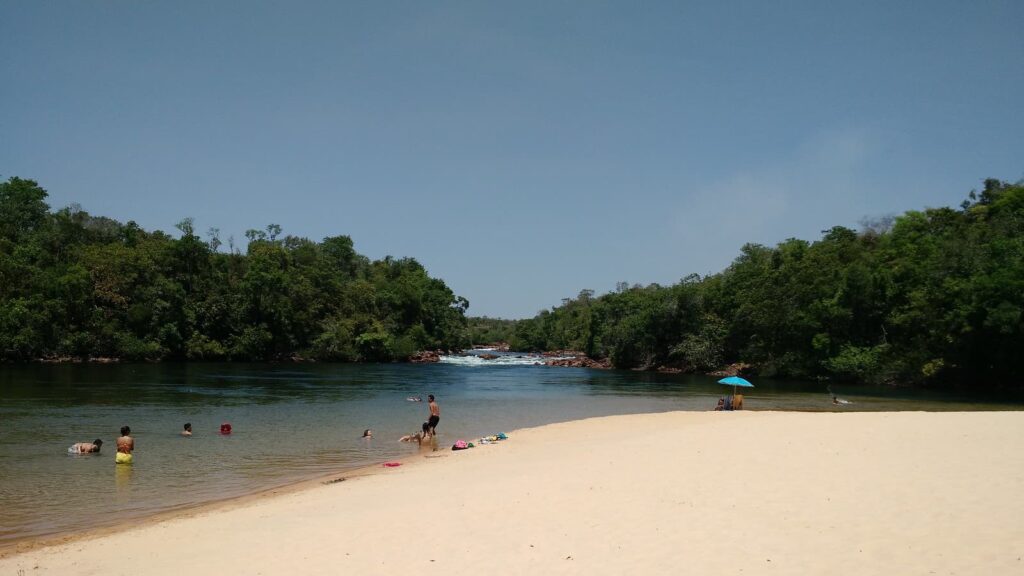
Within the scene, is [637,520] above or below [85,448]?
above

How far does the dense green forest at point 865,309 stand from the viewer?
141ft

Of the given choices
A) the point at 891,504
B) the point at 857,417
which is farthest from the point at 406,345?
the point at 891,504

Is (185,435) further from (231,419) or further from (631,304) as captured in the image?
(631,304)

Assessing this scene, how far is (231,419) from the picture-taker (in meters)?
28.1

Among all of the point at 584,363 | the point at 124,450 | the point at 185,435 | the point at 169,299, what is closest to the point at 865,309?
the point at 584,363

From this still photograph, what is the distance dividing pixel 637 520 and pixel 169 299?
8420 centimetres

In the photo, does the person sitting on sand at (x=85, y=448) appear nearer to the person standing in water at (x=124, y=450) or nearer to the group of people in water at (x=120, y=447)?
the group of people in water at (x=120, y=447)

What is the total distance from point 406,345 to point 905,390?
71.4m

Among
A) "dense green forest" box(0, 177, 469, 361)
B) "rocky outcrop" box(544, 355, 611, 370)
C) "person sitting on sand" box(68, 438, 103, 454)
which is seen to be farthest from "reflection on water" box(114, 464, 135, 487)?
"rocky outcrop" box(544, 355, 611, 370)

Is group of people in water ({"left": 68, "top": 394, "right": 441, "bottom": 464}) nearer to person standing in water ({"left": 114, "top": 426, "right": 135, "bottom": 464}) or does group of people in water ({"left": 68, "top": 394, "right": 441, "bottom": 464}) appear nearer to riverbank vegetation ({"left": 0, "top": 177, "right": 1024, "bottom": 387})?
person standing in water ({"left": 114, "top": 426, "right": 135, "bottom": 464})

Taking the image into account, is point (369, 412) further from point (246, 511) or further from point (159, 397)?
point (246, 511)

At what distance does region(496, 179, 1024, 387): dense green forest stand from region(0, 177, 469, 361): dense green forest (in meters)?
38.9

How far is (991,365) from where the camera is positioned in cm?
4478

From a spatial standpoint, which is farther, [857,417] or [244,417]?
A: [244,417]
